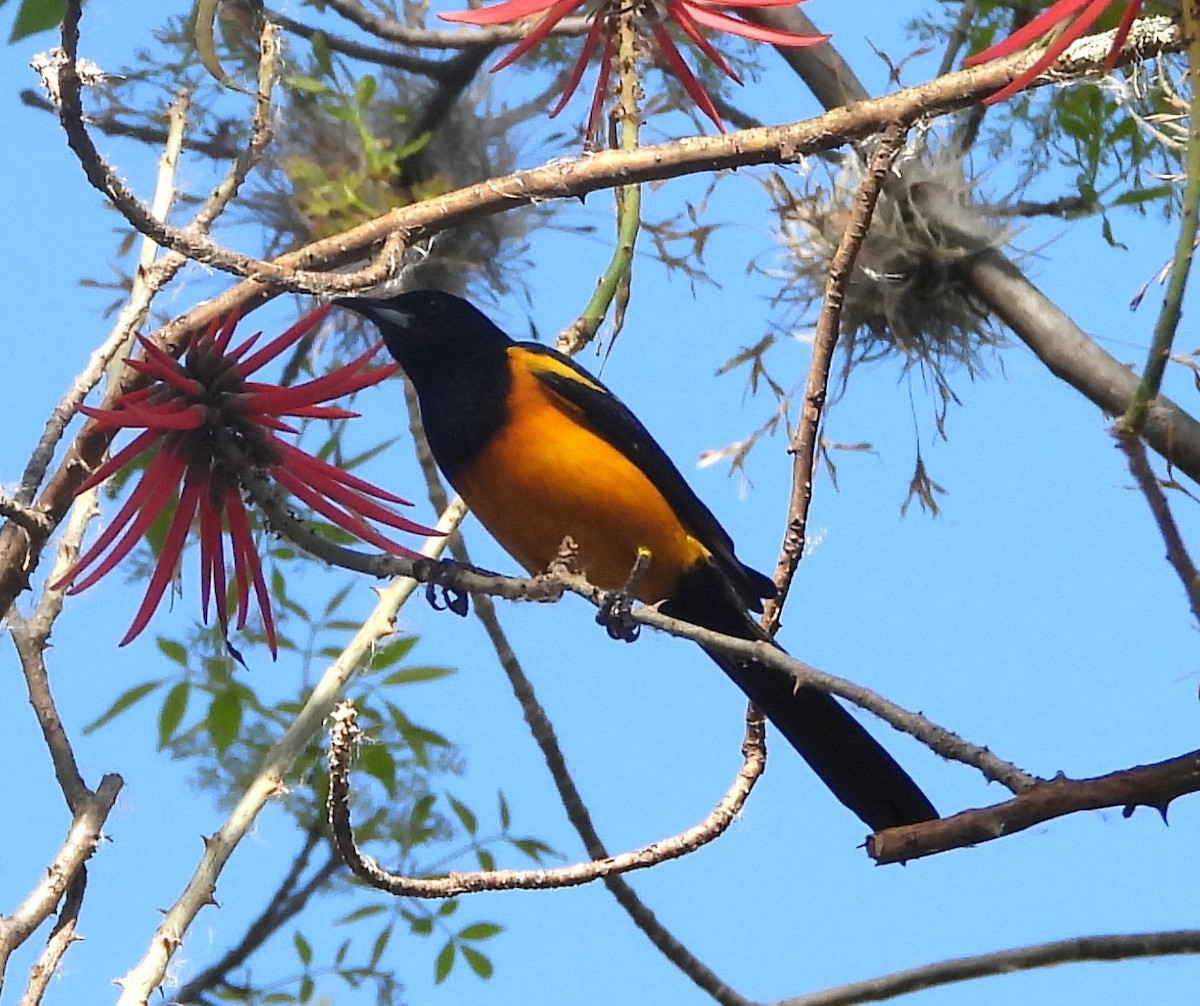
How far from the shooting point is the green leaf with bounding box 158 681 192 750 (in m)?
1.60

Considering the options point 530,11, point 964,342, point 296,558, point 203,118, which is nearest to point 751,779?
point 530,11

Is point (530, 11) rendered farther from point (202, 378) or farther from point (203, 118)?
point (203, 118)

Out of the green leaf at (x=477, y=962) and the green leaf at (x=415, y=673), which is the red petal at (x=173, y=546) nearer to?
the green leaf at (x=415, y=673)

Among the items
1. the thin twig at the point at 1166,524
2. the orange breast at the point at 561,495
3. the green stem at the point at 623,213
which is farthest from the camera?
the orange breast at the point at 561,495

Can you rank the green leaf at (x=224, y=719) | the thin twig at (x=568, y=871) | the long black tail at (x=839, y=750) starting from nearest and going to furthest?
the thin twig at (x=568, y=871) < the long black tail at (x=839, y=750) < the green leaf at (x=224, y=719)

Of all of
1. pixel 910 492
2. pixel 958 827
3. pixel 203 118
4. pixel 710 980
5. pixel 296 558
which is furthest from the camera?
pixel 203 118

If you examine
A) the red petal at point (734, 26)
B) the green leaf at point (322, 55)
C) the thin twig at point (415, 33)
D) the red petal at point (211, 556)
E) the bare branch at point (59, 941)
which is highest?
the thin twig at point (415, 33)

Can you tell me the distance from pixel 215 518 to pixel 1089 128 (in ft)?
3.57

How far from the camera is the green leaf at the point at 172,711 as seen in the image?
5.24 ft

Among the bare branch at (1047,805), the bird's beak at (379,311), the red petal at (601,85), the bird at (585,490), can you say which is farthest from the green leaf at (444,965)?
the bare branch at (1047,805)

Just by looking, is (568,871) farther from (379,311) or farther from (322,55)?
(322,55)

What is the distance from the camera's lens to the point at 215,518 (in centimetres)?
103

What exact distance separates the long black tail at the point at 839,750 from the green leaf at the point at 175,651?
21.7 inches

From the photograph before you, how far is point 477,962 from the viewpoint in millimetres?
1733
